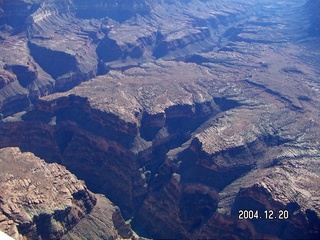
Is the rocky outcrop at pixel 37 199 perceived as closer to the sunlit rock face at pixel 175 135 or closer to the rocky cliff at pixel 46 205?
the rocky cliff at pixel 46 205

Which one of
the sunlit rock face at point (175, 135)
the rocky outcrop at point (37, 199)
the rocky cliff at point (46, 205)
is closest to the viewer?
the rocky outcrop at point (37, 199)

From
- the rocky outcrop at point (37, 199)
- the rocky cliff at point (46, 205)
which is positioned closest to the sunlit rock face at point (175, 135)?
the rocky cliff at point (46, 205)

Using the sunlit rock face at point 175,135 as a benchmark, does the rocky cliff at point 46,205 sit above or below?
above

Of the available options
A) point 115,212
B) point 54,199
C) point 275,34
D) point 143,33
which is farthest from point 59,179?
point 275,34

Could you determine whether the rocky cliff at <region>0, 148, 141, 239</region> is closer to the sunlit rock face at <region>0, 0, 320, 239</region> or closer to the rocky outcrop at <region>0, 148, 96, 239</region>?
the rocky outcrop at <region>0, 148, 96, 239</region>

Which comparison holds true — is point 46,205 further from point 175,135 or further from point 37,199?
point 175,135

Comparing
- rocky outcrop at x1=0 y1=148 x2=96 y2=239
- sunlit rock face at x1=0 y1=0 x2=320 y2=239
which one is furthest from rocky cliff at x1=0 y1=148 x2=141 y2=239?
sunlit rock face at x1=0 y1=0 x2=320 y2=239

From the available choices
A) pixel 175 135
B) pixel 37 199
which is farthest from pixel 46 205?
pixel 175 135

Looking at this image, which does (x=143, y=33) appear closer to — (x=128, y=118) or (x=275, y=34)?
(x=275, y=34)
